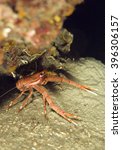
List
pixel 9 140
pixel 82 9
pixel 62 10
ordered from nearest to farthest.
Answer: pixel 62 10 < pixel 9 140 < pixel 82 9

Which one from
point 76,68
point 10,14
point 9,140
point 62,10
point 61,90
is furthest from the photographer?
point 76,68

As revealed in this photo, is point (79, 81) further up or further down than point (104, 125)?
further up

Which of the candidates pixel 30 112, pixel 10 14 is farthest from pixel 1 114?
pixel 10 14

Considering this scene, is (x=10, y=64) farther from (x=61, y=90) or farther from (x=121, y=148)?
(x=121, y=148)

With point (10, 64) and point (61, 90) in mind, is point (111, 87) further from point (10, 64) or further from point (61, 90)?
point (10, 64)

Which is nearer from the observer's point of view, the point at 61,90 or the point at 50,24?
the point at 50,24

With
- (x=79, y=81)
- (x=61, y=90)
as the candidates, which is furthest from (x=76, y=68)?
(x=61, y=90)

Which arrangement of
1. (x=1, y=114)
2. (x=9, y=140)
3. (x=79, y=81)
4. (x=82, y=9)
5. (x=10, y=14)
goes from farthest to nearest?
(x=82, y=9)
(x=79, y=81)
(x=1, y=114)
(x=9, y=140)
(x=10, y=14)

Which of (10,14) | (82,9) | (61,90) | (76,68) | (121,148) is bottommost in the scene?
(121,148)

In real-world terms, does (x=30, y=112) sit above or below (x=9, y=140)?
above
